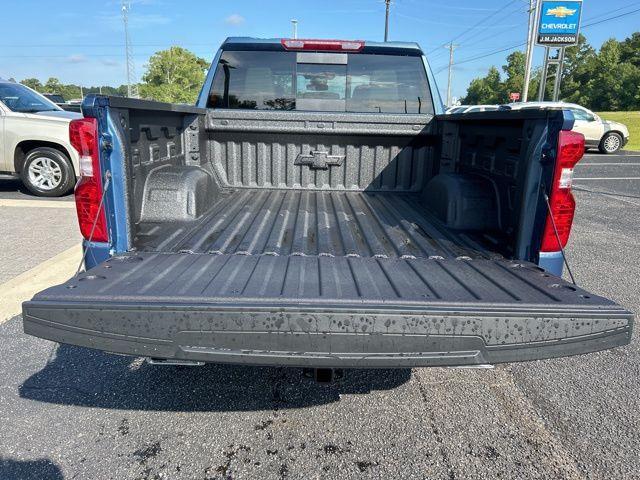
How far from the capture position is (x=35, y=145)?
8438 mm

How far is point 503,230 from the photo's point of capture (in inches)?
113

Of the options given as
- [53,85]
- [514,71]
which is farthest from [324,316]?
[53,85]

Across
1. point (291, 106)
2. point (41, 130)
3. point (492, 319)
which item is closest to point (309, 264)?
point (492, 319)

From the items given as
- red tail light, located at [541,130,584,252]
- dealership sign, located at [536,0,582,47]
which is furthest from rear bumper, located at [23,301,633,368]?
dealership sign, located at [536,0,582,47]

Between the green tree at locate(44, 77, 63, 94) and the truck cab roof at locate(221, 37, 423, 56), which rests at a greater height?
the green tree at locate(44, 77, 63, 94)

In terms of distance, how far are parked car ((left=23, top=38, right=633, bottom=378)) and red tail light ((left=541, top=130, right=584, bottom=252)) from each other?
0.01 meters

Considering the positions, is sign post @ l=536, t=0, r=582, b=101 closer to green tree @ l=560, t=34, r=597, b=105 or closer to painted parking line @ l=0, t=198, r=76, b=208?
painted parking line @ l=0, t=198, r=76, b=208

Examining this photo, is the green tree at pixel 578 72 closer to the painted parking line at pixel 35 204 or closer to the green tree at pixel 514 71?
the green tree at pixel 514 71

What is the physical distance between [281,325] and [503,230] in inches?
68.7

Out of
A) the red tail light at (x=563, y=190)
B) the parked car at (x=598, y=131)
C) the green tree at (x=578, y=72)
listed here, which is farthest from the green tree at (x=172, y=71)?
the red tail light at (x=563, y=190)

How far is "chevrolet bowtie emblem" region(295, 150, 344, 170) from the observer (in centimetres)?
415

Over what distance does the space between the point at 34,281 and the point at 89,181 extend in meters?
2.80

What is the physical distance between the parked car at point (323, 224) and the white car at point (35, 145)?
5.47m

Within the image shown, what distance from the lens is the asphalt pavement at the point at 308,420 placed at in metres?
2.26
